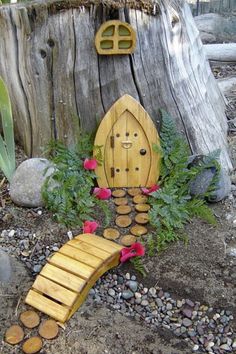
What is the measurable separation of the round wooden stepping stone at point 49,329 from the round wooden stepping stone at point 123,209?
855 mm

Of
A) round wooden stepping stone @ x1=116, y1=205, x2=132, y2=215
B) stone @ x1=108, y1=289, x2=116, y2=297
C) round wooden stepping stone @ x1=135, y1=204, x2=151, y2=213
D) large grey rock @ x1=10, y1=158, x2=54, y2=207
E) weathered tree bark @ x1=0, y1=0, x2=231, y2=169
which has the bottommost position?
stone @ x1=108, y1=289, x2=116, y2=297

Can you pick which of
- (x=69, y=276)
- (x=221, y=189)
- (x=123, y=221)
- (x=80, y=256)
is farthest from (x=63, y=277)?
(x=221, y=189)

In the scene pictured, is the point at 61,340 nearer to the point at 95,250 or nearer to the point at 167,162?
the point at 95,250

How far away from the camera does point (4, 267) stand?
93.4 inches

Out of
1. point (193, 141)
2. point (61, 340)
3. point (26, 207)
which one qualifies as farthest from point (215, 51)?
point (61, 340)

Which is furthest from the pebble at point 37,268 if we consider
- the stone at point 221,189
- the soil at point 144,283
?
the stone at point 221,189

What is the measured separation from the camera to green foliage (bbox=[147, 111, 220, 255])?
106 inches

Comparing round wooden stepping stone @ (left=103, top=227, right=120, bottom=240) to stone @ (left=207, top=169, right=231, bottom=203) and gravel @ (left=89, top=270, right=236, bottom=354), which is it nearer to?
gravel @ (left=89, top=270, right=236, bottom=354)

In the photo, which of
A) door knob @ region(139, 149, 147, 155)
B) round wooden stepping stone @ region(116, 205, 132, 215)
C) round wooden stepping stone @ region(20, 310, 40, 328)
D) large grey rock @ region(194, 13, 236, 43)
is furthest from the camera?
large grey rock @ region(194, 13, 236, 43)

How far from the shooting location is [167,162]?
2.97 metres

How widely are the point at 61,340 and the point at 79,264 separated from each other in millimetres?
349

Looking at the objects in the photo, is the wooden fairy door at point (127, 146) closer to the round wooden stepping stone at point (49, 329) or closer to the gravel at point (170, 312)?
the gravel at point (170, 312)

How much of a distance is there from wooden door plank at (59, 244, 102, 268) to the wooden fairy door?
2.37ft

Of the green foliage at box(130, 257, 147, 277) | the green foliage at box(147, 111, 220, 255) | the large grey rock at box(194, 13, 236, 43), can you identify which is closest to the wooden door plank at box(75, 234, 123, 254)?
A: the green foliage at box(130, 257, 147, 277)
